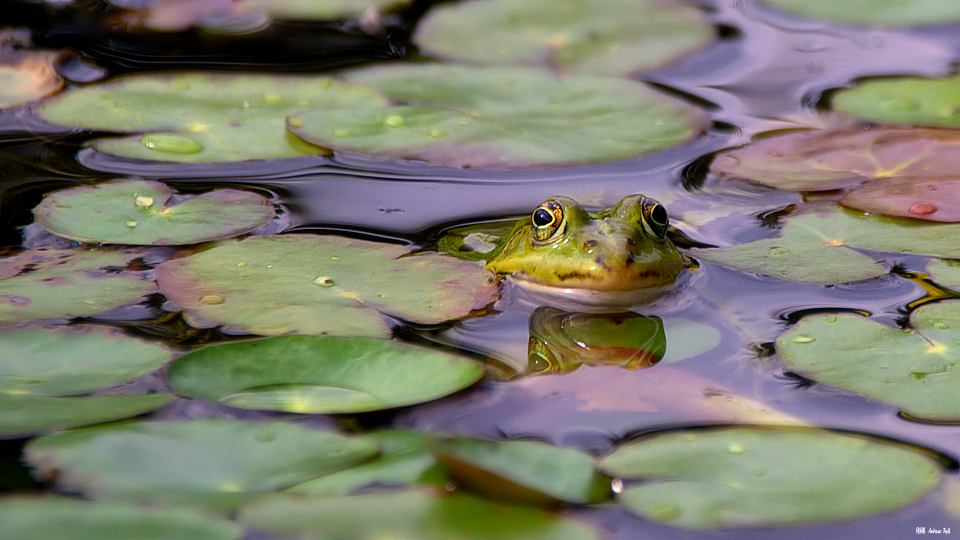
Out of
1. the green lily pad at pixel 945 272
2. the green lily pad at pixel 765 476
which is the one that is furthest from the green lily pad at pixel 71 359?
the green lily pad at pixel 945 272

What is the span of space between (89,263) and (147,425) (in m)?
0.98

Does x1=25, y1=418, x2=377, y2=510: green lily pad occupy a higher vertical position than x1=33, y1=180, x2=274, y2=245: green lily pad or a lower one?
lower

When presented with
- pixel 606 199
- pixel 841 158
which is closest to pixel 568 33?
pixel 606 199

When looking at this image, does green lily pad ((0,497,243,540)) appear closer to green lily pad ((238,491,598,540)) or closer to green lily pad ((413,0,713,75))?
green lily pad ((238,491,598,540))

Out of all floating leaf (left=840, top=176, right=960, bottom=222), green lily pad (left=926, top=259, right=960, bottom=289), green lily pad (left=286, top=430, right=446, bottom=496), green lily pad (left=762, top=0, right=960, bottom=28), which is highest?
green lily pad (left=762, top=0, right=960, bottom=28)

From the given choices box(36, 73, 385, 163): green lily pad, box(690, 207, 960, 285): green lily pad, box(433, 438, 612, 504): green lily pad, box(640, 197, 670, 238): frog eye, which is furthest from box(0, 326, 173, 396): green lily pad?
box(690, 207, 960, 285): green lily pad

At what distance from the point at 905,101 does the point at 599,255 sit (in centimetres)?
223

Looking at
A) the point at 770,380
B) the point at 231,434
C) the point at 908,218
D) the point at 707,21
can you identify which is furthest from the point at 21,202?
the point at 707,21

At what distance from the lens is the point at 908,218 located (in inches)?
116

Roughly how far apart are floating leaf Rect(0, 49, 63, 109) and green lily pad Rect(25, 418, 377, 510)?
2.55 m

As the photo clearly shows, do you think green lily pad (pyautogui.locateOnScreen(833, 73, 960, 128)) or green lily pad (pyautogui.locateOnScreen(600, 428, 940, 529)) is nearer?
green lily pad (pyautogui.locateOnScreen(600, 428, 940, 529))

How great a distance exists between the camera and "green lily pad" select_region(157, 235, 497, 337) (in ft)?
7.27

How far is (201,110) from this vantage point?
347 cm

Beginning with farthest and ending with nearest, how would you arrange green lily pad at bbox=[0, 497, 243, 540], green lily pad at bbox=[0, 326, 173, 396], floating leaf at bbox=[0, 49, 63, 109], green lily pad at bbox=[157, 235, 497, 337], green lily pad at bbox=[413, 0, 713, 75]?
green lily pad at bbox=[413, 0, 713, 75] → floating leaf at bbox=[0, 49, 63, 109] → green lily pad at bbox=[157, 235, 497, 337] → green lily pad at bbox=[0, 326, 173, 396] → green lily pad at bbox=[0, 497, 243, 540]
